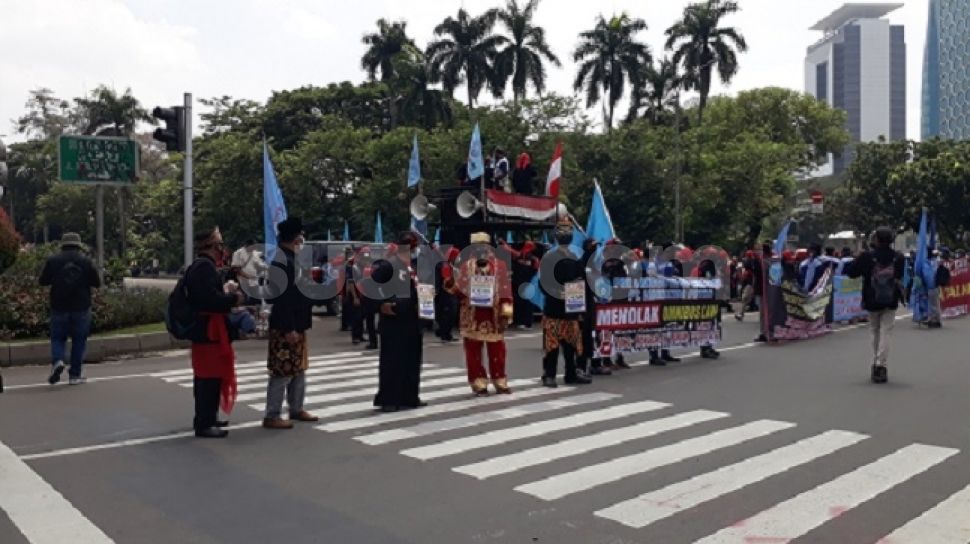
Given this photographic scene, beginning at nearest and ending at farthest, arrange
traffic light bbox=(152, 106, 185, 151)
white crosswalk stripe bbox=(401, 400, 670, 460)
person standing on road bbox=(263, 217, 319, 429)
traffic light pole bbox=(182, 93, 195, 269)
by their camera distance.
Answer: white crosswalk stripe bbox=(401, 400, 670, 460) < person standing on road bbox=(263, 217, 319, 429) < traffic light bbox=(152, 106, 185, 151) < traffic light pole bbox=(182, 93, 195, 269)

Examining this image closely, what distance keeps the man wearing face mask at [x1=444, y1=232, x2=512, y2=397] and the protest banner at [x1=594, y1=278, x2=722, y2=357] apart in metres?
2.09

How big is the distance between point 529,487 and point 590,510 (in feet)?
2.05

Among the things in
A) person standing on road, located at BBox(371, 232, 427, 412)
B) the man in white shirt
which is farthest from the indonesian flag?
person standing on road, located at BBox(371, 232, 427, 412)

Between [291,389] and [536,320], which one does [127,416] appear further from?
[536,320]

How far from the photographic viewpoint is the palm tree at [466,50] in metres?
46.8

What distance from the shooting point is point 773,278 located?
16.0 m

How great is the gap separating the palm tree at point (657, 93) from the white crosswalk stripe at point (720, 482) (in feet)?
145

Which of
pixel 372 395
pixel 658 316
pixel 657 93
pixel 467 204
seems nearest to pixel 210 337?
pixel 372 395

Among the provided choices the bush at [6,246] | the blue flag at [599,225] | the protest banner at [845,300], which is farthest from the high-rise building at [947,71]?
the bush at [6,246]

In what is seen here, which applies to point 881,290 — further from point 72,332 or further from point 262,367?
point 72,332

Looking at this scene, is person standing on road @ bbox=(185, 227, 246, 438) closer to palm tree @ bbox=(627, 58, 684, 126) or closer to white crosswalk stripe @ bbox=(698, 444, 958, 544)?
white crosswalk stripe @ bbox=(698, 444, 958, 544)

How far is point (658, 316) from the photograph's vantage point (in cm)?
1269

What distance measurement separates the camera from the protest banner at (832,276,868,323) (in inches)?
750

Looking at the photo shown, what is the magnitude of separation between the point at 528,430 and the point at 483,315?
92.0 inches
